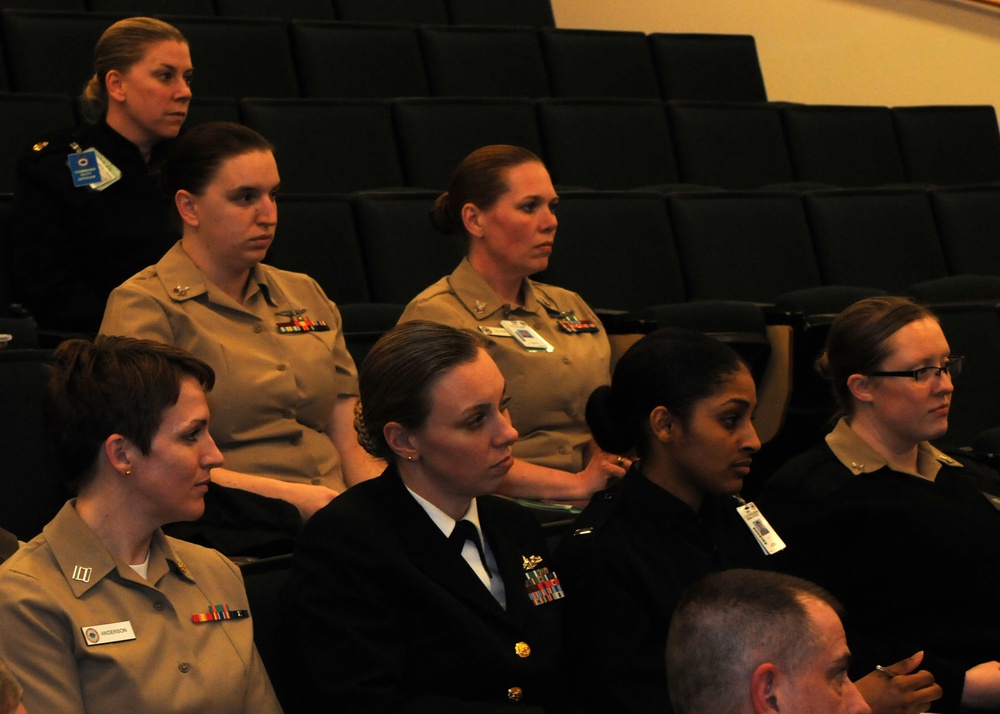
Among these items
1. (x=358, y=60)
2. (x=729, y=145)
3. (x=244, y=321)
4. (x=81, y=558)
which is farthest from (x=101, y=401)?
(x=729, y=145)

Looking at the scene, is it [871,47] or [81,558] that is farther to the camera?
[871,47]

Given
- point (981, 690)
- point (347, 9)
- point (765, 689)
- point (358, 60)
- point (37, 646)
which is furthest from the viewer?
point (347, 9)

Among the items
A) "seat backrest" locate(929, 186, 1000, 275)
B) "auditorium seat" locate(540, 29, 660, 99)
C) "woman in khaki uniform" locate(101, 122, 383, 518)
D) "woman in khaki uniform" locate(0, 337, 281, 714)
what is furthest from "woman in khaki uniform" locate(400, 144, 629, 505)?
"auditorium seat" locate(540, 29, 660, 99)

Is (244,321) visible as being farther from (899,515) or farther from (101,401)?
(899,515)

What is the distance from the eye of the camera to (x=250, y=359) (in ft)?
6.69

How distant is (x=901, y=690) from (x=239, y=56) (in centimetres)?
282

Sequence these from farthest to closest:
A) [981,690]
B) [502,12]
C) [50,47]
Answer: [502,12], [50,47], [981,690]

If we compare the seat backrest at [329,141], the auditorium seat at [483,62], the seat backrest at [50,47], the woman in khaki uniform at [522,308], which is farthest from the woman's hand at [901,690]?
the auditorium seat at [483,62]

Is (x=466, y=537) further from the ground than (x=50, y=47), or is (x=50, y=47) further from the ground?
(x=50, y=47)

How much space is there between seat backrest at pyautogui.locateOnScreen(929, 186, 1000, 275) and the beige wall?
5.72 feet

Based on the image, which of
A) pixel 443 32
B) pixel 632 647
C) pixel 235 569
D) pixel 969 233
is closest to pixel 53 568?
pixel 235 569

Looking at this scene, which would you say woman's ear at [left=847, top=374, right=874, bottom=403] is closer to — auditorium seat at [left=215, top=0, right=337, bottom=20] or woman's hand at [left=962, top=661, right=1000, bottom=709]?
woman's hand at [left=962, top=661, right=1000, bottom=709]

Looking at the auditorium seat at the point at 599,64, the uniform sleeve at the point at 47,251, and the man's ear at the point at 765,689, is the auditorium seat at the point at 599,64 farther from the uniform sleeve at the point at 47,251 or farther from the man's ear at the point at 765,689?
the man's ear at the point at 765,689

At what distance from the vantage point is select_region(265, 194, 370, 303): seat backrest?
2787mm
